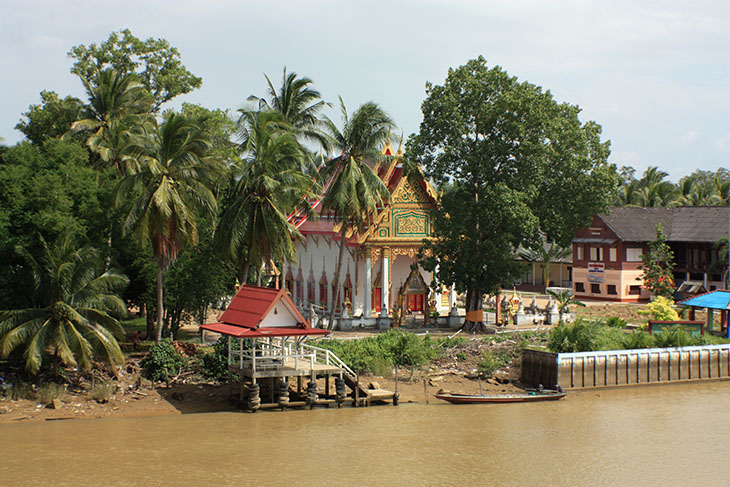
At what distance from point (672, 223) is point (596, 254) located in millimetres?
6140

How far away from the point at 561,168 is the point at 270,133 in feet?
47.5

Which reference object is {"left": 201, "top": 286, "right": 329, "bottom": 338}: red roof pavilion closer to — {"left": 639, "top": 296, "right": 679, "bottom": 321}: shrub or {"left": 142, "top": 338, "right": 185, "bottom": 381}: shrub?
{"left": 142, "top": 338, "right": 185, "bottom": 381}: shrub

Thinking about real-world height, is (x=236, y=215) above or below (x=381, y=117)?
below

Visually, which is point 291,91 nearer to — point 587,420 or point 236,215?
point 236,215

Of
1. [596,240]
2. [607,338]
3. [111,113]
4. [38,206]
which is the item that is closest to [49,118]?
[111,113]

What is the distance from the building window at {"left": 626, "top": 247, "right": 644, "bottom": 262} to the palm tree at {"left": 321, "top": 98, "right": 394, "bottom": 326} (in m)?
24.2

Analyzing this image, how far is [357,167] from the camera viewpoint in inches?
1578

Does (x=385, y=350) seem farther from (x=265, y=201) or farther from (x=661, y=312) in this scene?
(x=661, y=312)

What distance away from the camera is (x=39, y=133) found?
43.2 m

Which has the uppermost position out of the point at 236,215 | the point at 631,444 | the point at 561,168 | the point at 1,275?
the point at 561,168

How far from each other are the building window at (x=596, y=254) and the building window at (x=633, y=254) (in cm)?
223

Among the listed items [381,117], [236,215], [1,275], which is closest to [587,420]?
[236,215]

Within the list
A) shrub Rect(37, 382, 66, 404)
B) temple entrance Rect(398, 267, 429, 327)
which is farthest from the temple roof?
shrub Rect(37, 382, 66, 404)

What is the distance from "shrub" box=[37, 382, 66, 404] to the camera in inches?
1112
